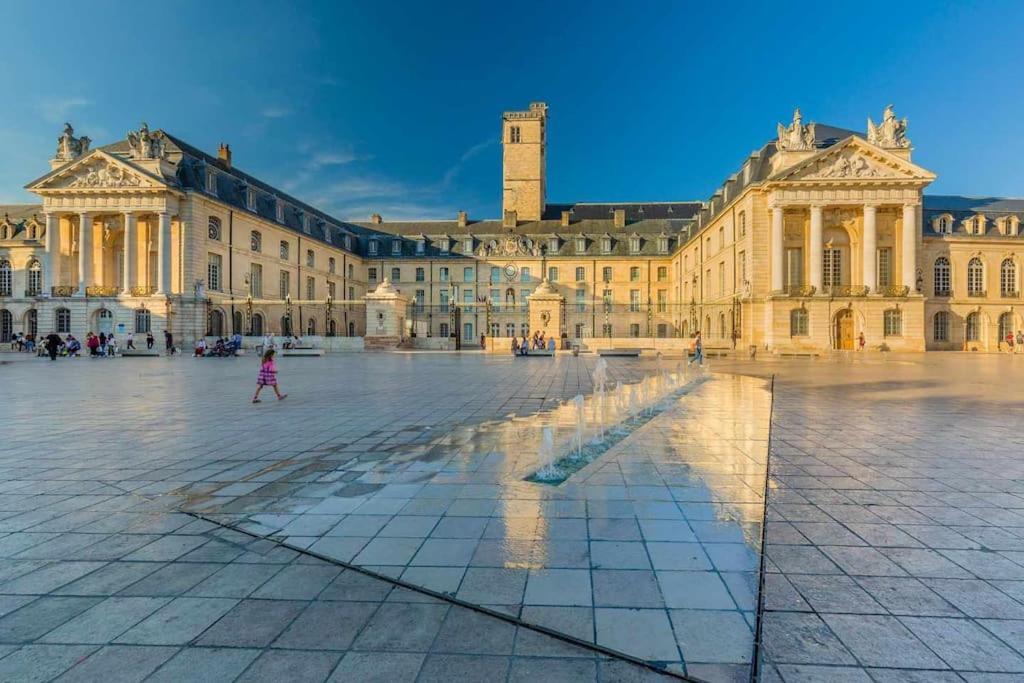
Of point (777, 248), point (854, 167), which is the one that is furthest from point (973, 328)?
point (777, 248)

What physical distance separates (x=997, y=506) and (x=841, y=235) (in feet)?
132

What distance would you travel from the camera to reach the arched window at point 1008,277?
43062 mm

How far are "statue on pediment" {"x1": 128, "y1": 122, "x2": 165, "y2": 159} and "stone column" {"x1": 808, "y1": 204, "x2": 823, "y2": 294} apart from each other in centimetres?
4564

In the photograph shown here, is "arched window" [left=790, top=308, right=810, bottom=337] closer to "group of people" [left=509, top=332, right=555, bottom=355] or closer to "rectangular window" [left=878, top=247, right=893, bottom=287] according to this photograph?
"rectangular window" [left=878, top=247, right=893, bottom=287]

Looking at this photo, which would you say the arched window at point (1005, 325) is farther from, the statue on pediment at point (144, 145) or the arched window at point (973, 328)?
the statue on pediment at point (144, 145)

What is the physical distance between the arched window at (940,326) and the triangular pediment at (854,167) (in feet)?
43.5

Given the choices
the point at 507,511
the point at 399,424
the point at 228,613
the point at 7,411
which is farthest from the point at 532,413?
the point at 7,411

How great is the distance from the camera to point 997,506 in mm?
4598

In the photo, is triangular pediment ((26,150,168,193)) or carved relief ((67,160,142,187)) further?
carved relief ((67,160,142,187))

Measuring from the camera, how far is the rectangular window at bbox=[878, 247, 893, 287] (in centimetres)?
3822

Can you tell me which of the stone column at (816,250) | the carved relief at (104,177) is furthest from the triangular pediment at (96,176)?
the stone column at (816,250)

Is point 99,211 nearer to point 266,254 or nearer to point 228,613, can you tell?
point 266,254

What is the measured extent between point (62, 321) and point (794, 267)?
Answer: 173 ft

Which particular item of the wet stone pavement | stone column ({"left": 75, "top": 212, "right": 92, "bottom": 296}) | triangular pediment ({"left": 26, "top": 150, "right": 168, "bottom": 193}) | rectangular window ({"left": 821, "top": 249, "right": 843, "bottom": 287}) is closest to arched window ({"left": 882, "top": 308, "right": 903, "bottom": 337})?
rectangular window ({"left": 821, "top": 249, "right": 843, "bottom": 287})
